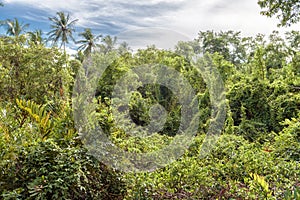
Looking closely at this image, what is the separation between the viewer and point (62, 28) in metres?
20.4

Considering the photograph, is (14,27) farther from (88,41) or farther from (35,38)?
(35,38)

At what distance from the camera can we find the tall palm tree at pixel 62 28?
20266 millimetres

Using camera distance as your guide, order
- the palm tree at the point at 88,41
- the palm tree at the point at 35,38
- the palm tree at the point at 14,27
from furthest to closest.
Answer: the palm tree at the point at 88,41, the palm tree at the point at 14,27, the palm tree at the point at 35,38

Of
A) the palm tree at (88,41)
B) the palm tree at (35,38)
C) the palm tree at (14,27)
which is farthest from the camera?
the palm tree at (88,41)

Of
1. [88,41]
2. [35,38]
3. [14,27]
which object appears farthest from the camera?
[88,41]

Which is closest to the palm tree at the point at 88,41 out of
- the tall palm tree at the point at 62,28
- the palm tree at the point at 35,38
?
the tall palm tree at the point at 62,28

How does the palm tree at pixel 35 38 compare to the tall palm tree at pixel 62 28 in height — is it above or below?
below

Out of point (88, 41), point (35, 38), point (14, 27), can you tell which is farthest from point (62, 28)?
point (35, 38)

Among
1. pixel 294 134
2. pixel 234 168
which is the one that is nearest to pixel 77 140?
pixel 234 168

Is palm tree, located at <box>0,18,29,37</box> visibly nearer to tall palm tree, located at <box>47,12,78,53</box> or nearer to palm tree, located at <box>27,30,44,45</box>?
tall palm tree, located at <box>47,12,78,53</box>

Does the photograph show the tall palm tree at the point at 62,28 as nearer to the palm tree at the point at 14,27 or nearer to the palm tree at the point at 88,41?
the palm tree at the point at 88,41

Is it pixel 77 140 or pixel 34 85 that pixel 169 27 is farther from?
pixel 34 85

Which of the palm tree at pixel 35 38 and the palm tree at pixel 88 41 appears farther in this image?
the palm tree at pixel 88 41

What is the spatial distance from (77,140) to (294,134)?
4.07 meters
